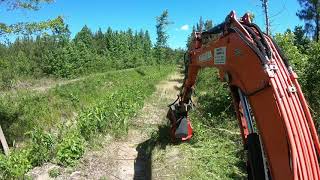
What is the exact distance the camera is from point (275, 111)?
3.41 metres

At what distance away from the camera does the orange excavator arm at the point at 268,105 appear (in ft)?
10.5

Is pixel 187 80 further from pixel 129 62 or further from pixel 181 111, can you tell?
pixel 129 62

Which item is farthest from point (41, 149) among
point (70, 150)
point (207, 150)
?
point (207, 150)

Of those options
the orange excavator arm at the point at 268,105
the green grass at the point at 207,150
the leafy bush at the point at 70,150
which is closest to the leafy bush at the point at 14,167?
the leafy bush at the point at 70,150

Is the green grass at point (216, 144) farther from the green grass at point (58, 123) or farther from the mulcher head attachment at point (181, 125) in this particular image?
the green grass at point (58, 123)

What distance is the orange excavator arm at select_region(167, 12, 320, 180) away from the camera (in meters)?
3.21

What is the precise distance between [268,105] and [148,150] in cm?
679

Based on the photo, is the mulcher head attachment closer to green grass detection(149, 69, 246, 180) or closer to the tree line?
green grass detection(149, 69, 246, 180)

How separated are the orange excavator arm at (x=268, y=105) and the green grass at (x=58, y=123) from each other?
5.00m

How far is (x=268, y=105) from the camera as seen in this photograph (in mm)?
3527

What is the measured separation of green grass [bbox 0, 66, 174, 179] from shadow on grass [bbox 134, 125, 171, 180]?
3.30 ft

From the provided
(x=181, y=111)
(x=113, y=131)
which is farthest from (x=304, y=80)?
(x=113, y=131)

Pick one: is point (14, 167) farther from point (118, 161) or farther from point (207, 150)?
point (207, 150)

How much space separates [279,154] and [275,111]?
12.7 inches
